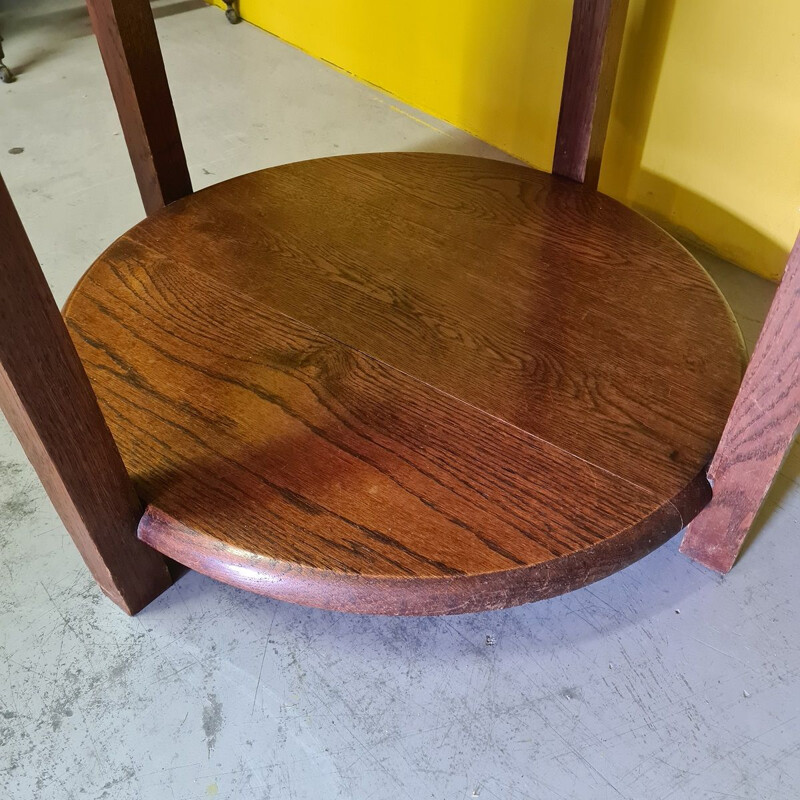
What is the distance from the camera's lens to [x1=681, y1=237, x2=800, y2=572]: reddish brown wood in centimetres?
72

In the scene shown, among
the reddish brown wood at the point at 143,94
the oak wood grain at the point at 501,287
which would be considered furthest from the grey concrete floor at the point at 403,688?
the reddish brown wood at the point at 143,94

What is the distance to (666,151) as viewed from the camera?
1479 millimetres

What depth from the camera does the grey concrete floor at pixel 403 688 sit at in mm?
793

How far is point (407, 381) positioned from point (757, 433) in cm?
38

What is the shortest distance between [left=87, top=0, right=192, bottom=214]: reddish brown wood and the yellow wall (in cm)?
74

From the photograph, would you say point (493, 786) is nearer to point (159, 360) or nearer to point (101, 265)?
point (159, 360)

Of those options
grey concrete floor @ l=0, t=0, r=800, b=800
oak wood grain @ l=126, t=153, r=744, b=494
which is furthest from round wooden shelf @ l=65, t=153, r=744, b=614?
grey concrete floor @ l=0, t=0, r=800, b=800

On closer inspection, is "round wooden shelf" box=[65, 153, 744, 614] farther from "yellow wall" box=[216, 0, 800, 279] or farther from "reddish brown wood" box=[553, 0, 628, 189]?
"yellow wall" box=[216, 0, 800, 279]

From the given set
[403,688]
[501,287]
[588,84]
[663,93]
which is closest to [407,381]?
[501,287]

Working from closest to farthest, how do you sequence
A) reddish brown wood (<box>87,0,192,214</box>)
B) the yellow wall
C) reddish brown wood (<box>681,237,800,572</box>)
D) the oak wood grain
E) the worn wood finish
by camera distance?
the worn wood finish, reddish brown wood (<box>681,237,800,572</box>), the oak wood grain, reddish brown wood (<box>87,0,192,214</box>), the yellow wall

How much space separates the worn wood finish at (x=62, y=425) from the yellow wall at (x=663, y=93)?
3.64ft

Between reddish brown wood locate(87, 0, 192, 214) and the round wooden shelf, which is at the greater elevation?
reddish brown wood locate(87, 0, 192, 214)

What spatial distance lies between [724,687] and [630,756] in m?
0.13

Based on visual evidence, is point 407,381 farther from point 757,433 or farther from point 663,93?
point 663,93
